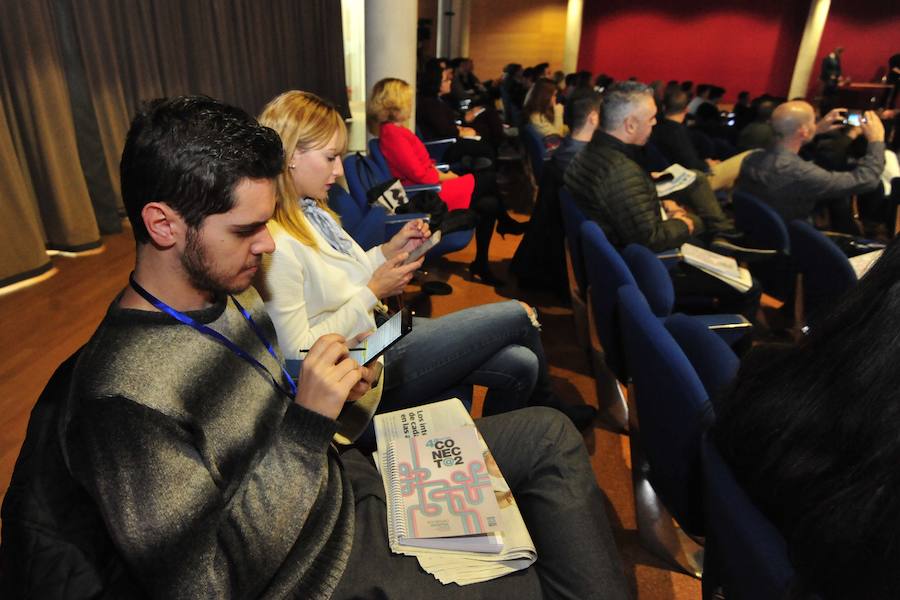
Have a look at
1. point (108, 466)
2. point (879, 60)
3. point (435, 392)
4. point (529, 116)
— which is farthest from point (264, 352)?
point (879, 60)

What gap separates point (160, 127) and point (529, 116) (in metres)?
5.02

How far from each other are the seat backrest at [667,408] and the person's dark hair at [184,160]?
823 mm

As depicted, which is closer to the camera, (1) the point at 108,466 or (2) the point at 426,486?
(1) the point at 108,466

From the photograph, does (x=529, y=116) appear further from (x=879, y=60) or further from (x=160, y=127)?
(x=879, y=60)

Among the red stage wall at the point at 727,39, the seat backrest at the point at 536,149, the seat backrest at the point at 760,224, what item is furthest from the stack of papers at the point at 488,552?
the red stage wall at the point at 727,39

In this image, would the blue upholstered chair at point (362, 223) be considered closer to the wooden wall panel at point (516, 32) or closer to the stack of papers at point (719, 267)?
the stack of papers at point (719, 267)

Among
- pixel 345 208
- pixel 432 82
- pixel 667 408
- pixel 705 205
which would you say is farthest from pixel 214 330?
pixel 432 82

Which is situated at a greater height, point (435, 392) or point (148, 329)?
point (148, 329)

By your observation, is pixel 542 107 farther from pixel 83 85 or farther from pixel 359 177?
pixel 83 85

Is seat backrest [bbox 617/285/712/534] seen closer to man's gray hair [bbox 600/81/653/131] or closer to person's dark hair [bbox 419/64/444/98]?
man's gray hair [bbox 600/81/653/131]

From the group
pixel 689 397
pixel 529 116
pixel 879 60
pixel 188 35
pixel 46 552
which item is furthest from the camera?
pixel 879 60

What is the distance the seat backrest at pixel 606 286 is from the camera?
1655 mm

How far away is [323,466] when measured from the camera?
889mm

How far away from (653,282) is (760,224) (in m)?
1.45
